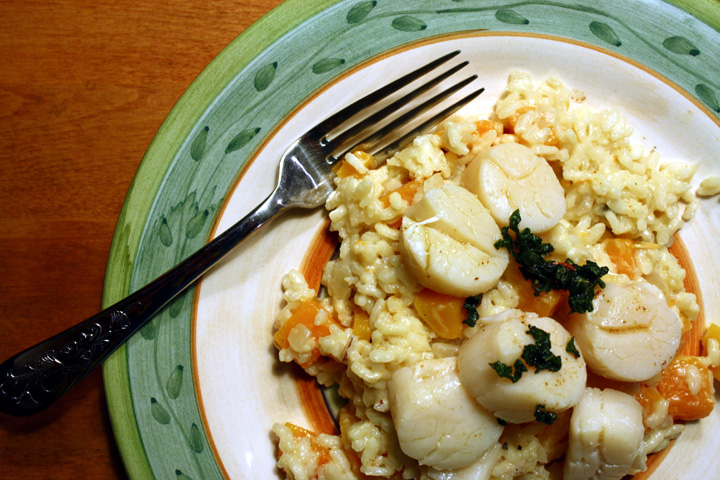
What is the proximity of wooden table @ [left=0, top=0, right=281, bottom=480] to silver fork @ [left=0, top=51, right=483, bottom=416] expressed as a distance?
2.06 ft

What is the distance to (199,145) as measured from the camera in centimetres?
199

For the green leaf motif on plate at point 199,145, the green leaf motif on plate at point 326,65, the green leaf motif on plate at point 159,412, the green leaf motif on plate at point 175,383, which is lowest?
the green leaf motif on plate at point 159,412

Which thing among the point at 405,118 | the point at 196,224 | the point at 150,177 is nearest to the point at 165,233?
the point at 196,224

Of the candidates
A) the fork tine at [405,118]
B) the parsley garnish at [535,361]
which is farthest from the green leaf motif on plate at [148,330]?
the parsley garnish at [535,361]

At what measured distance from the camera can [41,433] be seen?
2.38m

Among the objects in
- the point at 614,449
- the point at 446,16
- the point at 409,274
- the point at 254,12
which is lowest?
the point at 614,449

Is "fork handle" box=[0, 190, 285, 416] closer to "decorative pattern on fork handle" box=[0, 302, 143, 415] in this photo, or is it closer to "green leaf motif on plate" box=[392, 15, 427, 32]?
"decorative pattern on fork handle" box=[0, 302, 143, 415]

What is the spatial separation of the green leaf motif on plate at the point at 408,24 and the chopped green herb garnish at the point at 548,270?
87cm

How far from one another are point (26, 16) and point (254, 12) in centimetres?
113

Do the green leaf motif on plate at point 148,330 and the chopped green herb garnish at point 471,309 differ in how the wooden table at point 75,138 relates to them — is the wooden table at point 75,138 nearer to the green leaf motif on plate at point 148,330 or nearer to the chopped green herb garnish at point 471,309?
the green leaf motif on plate at point 148,330

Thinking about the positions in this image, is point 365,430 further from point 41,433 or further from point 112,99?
point 112,99

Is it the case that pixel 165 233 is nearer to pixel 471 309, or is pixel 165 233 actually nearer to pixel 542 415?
pixel 471 309

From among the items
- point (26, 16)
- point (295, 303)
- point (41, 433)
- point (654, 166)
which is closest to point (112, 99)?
point (26, 16)

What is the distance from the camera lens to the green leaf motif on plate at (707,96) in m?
2.14
